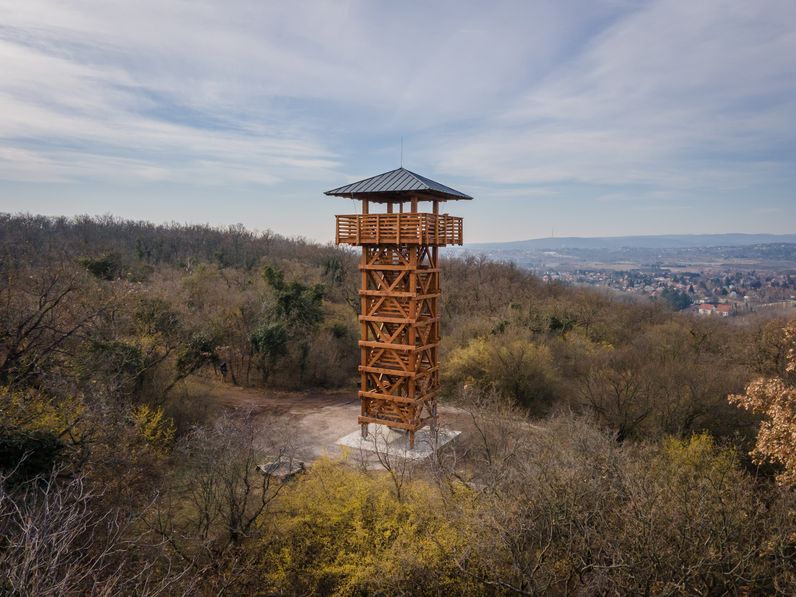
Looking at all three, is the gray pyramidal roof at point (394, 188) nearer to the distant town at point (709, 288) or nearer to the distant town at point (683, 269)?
the distant town at point (683, 269)

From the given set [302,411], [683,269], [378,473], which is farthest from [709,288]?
[378,473]

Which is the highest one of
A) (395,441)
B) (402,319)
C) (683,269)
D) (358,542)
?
(402,319)

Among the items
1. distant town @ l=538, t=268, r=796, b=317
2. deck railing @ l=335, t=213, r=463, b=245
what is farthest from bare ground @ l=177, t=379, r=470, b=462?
distant town @ l=538, t=268, r=796, b=317

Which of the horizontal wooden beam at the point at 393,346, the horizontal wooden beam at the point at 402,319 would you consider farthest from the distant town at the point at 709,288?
the horizontal wooden beam at the point at 393,346

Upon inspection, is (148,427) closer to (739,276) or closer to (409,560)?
(409,560)

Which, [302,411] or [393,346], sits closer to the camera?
[393,346]

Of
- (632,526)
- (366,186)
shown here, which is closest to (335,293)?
(366,186)

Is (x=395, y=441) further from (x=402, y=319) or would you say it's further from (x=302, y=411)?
(x=302, y=411)
